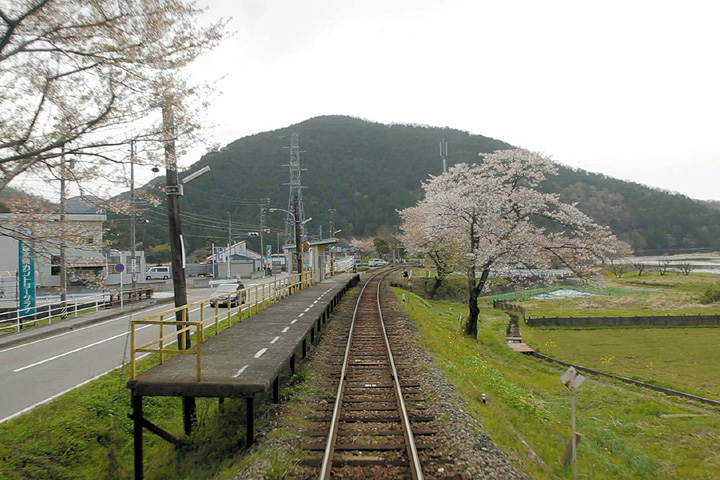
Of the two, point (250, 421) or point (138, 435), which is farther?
point (138, 435)

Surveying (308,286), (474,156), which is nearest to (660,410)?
(308,286)

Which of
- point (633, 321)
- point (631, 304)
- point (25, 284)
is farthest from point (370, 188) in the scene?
point (25, 284)

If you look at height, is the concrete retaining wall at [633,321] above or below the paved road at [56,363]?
below

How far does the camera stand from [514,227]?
72.5 ft

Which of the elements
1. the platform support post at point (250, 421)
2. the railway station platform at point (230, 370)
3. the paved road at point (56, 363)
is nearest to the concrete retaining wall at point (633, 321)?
the railway station platform at point (230, 370)

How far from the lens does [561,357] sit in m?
21.7

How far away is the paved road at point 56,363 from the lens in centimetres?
977

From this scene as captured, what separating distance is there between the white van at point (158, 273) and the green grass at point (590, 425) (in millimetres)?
48640

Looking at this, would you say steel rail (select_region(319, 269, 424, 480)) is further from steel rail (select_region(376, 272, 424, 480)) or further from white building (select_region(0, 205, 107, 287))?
white building (select_region(0, 205, 107, 287))

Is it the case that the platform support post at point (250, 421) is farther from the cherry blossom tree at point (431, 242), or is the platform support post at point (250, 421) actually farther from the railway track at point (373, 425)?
the cherry blossom tree at point (431, 242)

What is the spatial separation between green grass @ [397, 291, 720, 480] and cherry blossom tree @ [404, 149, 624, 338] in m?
6.60

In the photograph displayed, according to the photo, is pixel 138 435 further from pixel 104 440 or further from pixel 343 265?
pixel 343 265

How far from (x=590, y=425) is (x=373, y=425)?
6.61 metres

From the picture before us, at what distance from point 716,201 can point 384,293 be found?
526 feet
